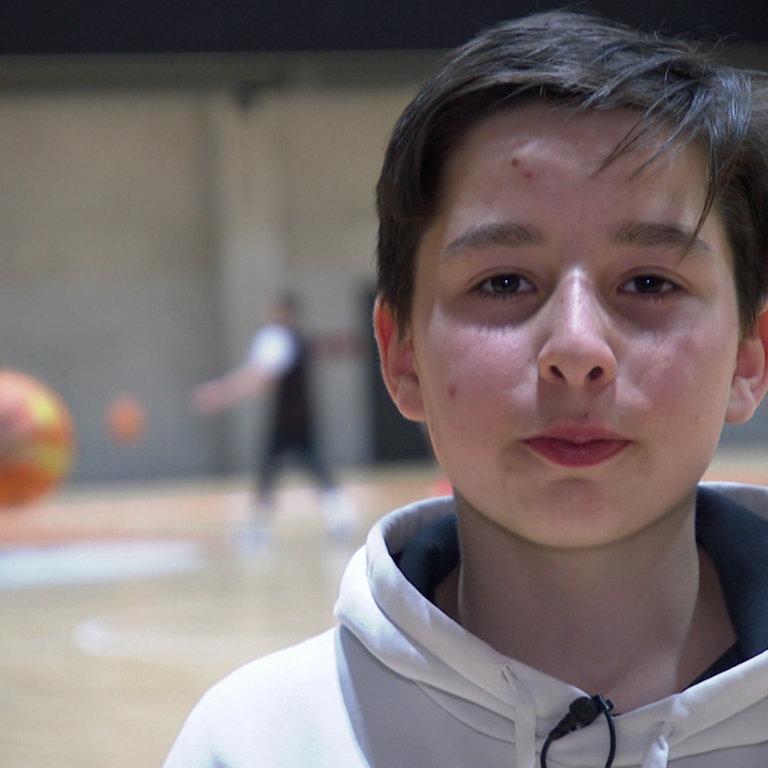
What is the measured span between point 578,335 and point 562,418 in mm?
70

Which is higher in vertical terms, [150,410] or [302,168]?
[302,168]

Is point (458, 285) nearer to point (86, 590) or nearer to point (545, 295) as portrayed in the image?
point (545, 295)

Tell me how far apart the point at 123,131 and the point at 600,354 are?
14342mm

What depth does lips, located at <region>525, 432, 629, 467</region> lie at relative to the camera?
1.07m

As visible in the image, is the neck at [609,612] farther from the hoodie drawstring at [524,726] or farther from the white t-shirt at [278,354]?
the white t-shirt at [278,354]

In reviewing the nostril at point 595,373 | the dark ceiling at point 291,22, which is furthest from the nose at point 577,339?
the dark ceiling at point 291,22

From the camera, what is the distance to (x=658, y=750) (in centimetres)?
108

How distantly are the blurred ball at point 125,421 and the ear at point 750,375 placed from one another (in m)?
14.1

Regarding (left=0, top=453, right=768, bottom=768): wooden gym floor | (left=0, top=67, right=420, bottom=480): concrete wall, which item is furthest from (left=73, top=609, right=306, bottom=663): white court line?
(left=0, top=67, right=420, bottom=480): concrete wall

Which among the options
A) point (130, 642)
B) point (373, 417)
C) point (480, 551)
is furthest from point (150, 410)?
point (480, 551)

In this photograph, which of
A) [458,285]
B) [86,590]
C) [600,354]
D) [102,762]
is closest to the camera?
[600,354]

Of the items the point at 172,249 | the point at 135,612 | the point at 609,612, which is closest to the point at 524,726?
the point at 609,612

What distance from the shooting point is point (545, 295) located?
43.7 inches

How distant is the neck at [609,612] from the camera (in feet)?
3.86
